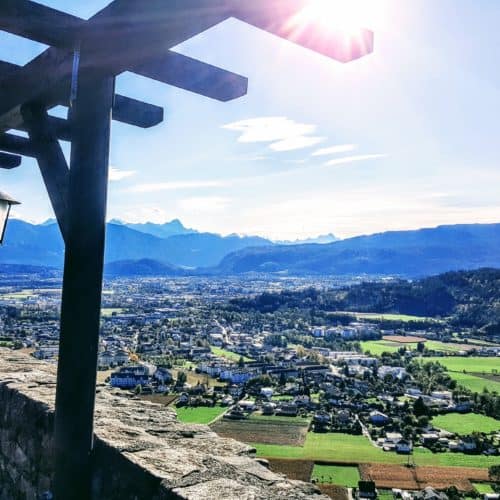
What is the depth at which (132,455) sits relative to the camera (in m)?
2.04

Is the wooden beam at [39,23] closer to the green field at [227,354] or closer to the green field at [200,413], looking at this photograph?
the green field at [200,413]

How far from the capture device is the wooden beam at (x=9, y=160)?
3.61 meters

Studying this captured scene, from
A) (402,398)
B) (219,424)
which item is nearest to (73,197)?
(219,424)

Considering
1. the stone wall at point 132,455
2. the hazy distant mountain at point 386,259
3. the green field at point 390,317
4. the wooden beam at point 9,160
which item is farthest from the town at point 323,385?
the hazy distant mountain at point 386,259

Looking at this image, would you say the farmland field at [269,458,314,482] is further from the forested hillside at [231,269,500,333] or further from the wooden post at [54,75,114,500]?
the forested hillside at [231,269,500,333]

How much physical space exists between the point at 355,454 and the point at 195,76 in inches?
709

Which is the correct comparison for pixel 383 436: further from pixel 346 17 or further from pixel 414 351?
pixel 414 351

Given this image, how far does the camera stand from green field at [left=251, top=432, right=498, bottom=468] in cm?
1712

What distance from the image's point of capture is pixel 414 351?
149 ft

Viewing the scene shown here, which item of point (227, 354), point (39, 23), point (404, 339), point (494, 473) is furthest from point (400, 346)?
point (39, 23)

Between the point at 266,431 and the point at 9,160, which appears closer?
the point at 9,160

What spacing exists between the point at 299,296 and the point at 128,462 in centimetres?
8028

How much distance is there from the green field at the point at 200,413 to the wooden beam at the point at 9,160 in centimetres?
1707

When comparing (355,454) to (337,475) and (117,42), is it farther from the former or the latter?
(117,42)
